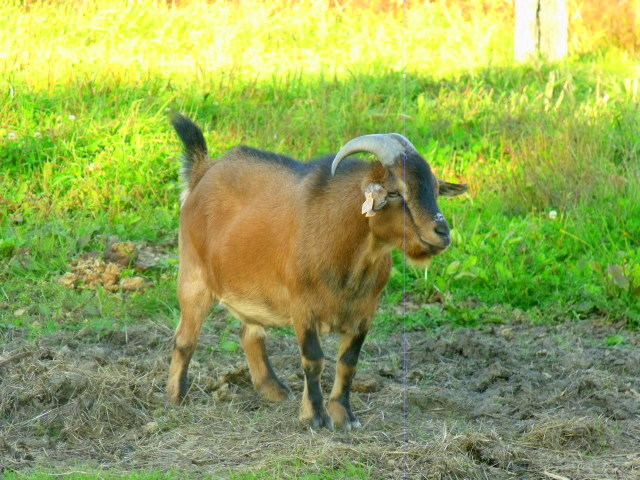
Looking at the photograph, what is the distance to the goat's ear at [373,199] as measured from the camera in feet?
18.0

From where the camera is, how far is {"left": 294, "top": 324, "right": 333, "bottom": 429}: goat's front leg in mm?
5941

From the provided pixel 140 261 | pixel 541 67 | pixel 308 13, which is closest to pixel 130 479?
pixel 140 261

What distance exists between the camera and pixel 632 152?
9906 millimetres

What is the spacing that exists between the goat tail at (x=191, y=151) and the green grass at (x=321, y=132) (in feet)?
4.20

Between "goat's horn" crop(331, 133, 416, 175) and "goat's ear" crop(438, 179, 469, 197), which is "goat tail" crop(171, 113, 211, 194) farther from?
"goat's ear" crop(438, 179, 469, 197)

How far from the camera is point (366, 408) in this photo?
250 inches

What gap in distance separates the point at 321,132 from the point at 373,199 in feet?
17.3

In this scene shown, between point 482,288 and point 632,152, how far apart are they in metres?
Answer: 2.45

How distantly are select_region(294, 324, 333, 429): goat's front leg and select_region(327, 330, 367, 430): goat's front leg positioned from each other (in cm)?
9

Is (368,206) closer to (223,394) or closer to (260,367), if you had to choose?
(260,367)

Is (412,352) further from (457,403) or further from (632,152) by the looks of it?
(632,152)

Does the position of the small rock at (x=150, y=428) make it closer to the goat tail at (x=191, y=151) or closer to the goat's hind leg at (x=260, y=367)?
the goat's hind leg at (x=260, y=367)

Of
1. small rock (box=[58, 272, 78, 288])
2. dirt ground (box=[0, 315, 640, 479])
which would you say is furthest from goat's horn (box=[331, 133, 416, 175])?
small rock (box=[58, 272, 78, 288])

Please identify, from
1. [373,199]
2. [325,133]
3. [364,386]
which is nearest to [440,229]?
[373,199]
